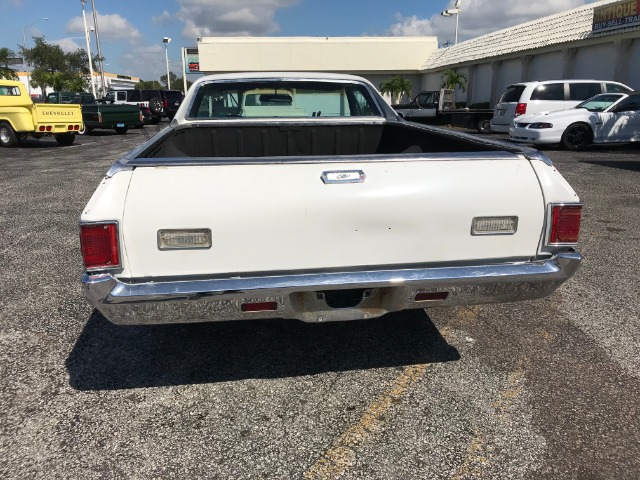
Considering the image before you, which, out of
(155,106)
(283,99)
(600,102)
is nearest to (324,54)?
(155,106)

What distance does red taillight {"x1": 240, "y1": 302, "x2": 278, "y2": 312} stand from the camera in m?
2.51

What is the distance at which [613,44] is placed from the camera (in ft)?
66.6

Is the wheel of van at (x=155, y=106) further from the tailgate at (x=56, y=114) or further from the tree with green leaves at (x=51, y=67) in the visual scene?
the tree with green leaves at (x=51, y=67)

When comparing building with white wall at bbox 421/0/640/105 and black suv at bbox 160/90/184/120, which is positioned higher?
building with white wall at bbox 421/0/640/105

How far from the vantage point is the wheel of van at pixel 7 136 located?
1556 centimetres

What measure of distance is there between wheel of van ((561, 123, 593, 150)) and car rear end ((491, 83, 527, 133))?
6.39 ft

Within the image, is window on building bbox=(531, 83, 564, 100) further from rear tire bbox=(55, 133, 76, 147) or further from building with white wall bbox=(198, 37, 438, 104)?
building with white wall bbox=(198, 37, 438, 104)

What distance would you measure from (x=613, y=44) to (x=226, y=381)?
2277 centimetres

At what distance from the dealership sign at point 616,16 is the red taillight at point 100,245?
2098cm

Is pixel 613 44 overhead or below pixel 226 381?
overhead

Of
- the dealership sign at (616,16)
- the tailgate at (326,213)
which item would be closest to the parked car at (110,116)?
the dealership sign at (616,16)

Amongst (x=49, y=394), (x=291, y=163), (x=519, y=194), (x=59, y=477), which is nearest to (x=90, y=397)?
(x=49, y=394)

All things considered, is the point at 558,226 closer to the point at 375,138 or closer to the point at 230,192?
the point at 230,192

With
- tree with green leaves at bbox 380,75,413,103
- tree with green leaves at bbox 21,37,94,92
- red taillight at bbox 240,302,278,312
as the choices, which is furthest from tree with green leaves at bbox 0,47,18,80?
red taillight at bbox 240,302,278,312
